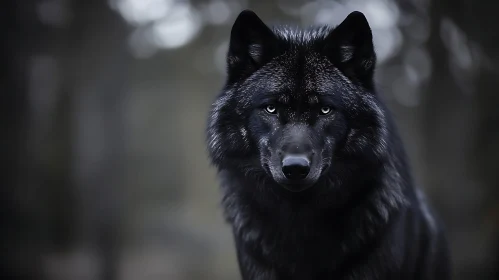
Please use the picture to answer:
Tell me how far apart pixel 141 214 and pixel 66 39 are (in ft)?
19.4

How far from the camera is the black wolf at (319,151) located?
309cm

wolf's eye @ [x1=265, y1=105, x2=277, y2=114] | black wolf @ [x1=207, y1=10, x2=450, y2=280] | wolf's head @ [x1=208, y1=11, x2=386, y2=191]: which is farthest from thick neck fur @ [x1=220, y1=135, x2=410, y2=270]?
wolf's eye @ [x1=265, y1=105, x2=277, y2=114]

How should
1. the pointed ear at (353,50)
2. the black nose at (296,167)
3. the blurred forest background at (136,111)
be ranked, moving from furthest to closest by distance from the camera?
the blurred forest background at (136,111), the pointed ear at (353,50), the black nose at (296,167)

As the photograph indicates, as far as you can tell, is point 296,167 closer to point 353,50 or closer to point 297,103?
point 297,103

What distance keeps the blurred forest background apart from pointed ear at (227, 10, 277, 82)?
4.13 m

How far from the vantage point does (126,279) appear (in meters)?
9.34

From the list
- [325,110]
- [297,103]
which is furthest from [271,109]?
[325,110]

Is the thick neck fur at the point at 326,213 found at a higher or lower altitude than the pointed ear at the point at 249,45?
lower

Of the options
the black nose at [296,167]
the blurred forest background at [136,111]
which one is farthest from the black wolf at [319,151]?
the blurred forest background at [136,111]

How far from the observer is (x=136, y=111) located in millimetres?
12688

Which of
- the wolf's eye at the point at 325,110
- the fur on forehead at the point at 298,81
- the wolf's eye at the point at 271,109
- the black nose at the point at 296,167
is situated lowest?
the black nose at the point at 296,167

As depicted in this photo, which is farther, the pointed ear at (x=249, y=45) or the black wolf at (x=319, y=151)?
the pointed ear at (x=249, y=45)

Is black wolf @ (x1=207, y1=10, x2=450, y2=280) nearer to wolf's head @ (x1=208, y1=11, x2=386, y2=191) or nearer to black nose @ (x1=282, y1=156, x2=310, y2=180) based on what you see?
wolf's head @ (x1=208, y1=11, x2=386, y2=191)

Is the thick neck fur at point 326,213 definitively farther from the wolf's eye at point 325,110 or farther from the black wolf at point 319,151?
the wolf's eye at point 325,110
